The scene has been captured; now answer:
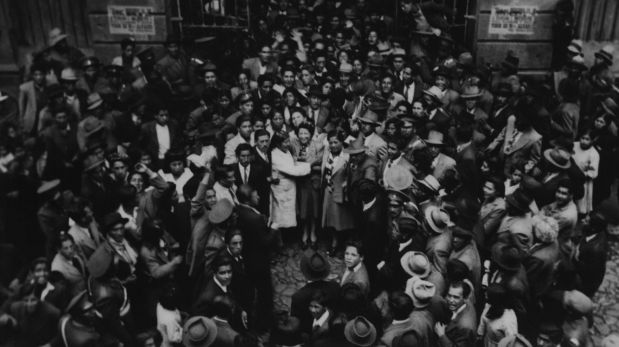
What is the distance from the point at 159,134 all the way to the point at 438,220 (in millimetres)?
4273

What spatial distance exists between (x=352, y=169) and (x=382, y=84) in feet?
8.15

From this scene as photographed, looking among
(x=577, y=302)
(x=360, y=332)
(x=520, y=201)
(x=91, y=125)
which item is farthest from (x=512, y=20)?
(x=360, y=332)

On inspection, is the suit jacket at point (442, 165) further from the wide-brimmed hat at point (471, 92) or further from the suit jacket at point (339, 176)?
the wide-brimmed hat at point (471, 92)

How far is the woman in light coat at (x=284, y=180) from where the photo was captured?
7.51 metres

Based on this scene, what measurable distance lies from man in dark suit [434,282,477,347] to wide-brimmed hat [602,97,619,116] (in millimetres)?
4778

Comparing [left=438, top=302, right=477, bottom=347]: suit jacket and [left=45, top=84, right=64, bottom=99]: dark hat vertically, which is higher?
[left=45, top=84, right=64, bottom=99]: dark hat

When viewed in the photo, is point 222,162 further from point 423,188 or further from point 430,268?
point 430,268

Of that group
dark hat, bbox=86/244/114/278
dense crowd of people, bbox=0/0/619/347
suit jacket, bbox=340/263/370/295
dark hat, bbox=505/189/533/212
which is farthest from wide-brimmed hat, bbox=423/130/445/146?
dark hat, bbox=86/244/114/278

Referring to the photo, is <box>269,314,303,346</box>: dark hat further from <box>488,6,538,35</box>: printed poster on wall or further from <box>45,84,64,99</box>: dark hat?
Answer: <box>488,6,538,35</box>: printed poster on wall

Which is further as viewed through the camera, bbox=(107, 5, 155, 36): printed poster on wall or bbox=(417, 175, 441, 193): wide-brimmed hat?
bbox=(107, 5, 155, 36): printed poster on wall

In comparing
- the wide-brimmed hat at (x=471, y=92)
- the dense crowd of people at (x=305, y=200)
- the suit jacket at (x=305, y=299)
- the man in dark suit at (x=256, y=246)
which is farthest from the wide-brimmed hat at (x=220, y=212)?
the wide-brimmed hat at (x=471, y=92)

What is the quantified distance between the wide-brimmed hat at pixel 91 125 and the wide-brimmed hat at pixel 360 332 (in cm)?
486

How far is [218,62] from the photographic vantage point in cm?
1123

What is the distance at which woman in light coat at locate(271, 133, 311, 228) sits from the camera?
751 cm
